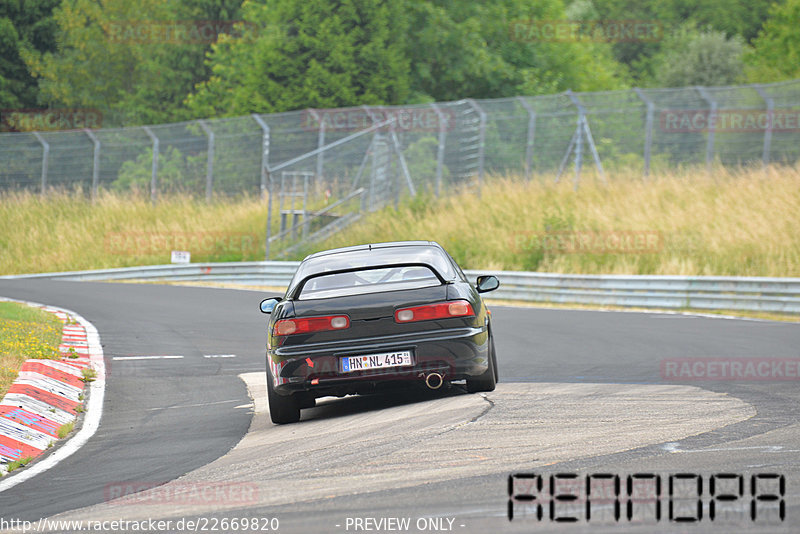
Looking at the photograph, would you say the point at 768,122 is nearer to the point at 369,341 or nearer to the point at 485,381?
the point at 485,381

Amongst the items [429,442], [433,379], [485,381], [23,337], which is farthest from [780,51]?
[429,442]

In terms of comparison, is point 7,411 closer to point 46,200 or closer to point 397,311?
point 397,311

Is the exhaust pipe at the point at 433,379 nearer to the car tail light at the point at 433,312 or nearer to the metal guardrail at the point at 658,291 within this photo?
the car tail light at the point at 433,312

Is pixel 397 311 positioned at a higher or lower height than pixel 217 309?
higher

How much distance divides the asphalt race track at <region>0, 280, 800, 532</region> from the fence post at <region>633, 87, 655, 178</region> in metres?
14.3

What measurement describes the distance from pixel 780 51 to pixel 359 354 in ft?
165

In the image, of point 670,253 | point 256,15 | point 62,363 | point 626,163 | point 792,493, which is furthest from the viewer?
point 256,15

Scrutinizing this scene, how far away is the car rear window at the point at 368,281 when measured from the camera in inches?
353

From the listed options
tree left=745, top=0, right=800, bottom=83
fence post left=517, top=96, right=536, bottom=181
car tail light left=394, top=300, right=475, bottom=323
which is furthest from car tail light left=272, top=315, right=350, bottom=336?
tree left=745, top=0, right=800, bottom=83

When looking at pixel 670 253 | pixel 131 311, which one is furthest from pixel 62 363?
pixel 670 253

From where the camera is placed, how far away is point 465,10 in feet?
169

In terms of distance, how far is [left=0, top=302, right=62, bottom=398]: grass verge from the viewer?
11211mm

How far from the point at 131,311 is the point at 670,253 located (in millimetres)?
11465

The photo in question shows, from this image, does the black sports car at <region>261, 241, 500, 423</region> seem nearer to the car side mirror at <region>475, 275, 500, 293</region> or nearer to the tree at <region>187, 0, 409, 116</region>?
the car side mirror at <region>475, 275, 500, 293</region>
